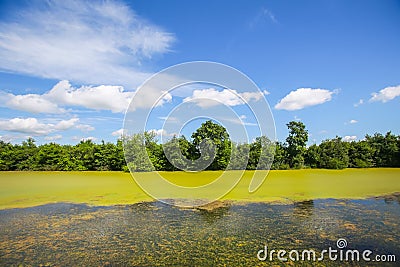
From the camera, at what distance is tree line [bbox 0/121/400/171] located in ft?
78.0

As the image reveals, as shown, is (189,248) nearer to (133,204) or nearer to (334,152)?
(133,204)

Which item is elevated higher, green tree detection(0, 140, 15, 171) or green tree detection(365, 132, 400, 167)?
green tree detection(365, 132, 400, 167)

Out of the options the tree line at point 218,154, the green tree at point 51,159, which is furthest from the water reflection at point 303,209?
the green tree at point 51,159

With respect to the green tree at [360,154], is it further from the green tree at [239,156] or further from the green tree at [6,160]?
the green tree at [6,160]

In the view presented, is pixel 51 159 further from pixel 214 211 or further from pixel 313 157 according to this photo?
pixel 313 157

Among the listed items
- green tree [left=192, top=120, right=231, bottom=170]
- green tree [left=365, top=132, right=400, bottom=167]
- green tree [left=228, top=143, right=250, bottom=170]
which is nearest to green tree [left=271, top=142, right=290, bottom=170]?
green tree [left=228, top=143, right=250, bottom=170]

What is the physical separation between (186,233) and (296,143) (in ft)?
72.5

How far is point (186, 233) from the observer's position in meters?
5.18

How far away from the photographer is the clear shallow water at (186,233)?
4.05m

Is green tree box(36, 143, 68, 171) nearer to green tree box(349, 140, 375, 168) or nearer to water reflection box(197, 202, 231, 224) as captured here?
water reflection box(197, 202, 231, 224)

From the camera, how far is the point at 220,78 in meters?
7.30

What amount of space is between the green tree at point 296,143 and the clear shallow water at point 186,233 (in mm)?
17552

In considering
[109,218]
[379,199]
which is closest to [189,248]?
[109,218]

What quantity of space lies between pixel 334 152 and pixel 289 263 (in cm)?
2299
